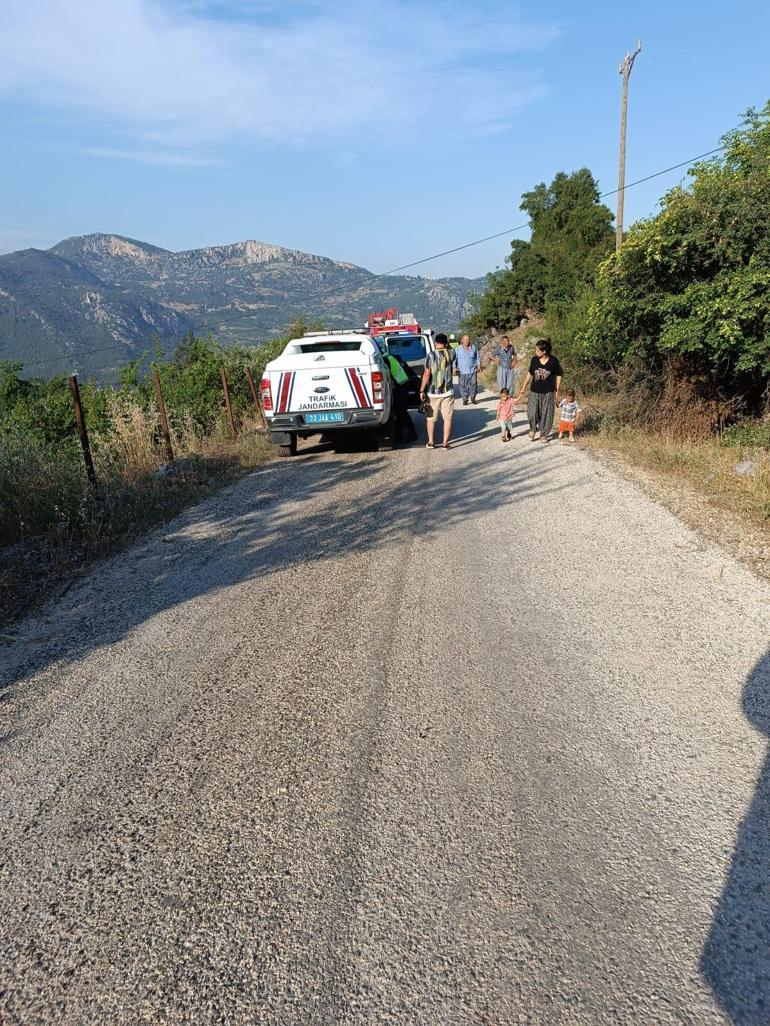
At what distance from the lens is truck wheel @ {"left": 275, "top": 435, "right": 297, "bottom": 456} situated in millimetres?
11539

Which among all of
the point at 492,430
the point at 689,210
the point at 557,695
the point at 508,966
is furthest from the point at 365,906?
the point at 492,430

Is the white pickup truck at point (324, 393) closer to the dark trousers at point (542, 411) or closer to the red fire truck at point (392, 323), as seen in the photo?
the dark trousers at point (542, 411)

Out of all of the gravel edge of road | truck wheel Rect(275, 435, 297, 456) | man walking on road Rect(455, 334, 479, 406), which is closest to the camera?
the gravel edge of road

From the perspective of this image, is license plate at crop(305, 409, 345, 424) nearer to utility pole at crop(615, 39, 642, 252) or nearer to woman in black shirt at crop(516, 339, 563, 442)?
woman in black shirt at crop(516, 339, 563, 442)

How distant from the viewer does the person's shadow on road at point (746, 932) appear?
1898mm

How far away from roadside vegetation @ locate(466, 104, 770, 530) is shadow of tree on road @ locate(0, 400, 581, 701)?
80.1 inches

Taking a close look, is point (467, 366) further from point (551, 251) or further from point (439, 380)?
point (551, 251)

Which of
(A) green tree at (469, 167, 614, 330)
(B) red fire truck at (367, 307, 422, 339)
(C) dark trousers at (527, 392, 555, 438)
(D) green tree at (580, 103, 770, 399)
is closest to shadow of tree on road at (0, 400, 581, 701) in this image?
(C) dark trousers at (527, 392, 555, 438)

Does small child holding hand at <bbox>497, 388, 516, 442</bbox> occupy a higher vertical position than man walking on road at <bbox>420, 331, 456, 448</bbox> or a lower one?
lower

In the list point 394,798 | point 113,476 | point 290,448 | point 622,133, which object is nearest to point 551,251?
point 622,133

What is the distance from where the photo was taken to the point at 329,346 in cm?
1267

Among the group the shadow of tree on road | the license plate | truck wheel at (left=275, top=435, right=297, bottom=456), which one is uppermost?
the license plate

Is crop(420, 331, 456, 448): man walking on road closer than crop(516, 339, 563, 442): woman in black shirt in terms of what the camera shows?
Yes

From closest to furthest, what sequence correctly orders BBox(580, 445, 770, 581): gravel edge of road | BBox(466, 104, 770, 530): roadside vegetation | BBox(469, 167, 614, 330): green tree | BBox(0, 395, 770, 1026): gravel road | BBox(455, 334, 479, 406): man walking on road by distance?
BBox(0, 395, 770, 1026): gravel road, BBox(580, 445, 770, 581): gravel edge of road, BBox(466, 104, 770, 530): roadside vegetation, BBox(455, 334, 479, 406): man walking on road, BBox(469, 167, 614, 330): green tree
